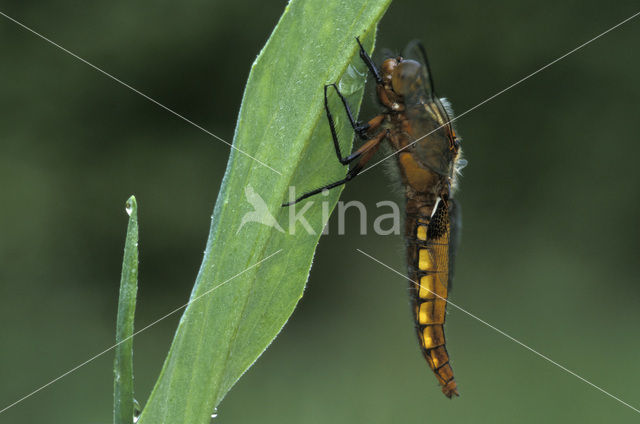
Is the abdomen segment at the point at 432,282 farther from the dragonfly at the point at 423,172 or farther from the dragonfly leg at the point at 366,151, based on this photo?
the dragonfly leg at the point at 366,151

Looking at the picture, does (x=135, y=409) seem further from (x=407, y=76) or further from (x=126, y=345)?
(x=407, y=76)

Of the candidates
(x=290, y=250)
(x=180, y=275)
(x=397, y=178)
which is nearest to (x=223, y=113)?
(x=180, y=275)

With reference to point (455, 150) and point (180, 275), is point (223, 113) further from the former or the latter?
point (455, 150)

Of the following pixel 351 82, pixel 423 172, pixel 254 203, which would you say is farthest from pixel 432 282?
pixel 254 203

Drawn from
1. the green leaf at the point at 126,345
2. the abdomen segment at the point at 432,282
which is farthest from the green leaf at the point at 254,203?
the abdomen segment at the point at 432,282

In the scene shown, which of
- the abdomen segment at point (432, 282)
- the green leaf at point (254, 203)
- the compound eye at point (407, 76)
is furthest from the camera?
the abdomen segment at point (432, 282)

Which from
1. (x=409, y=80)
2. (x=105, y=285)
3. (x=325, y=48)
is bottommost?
(x=325, y=48)
